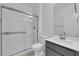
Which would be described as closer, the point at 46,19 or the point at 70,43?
the point at 70,43

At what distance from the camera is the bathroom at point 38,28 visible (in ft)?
4.41

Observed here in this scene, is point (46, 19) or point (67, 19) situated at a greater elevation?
point (46, 19)

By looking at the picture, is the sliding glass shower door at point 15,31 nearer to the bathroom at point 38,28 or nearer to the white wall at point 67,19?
the bathroom at point 38,28

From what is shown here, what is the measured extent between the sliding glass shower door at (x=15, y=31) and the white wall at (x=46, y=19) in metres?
0.47

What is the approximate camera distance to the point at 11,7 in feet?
5.39

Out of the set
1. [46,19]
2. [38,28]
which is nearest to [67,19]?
[46,19]

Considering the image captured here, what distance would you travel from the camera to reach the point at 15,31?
1795 mm

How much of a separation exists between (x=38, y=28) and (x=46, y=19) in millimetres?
497

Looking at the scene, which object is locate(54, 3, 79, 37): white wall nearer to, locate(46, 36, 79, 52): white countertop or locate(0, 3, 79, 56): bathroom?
locate(0, 3, 79, 56): bathroom

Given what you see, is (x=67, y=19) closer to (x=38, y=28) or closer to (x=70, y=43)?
(x=70, y=43)

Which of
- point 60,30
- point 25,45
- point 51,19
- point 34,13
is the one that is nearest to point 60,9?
point 51,19

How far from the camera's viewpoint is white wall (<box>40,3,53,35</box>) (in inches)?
79.9

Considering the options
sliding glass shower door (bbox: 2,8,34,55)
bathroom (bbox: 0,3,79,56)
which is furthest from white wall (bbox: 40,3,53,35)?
sliding glass shower door (bbox: 2,8,34,55)

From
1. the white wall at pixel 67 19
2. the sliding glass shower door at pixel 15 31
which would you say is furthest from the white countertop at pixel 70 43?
the sliding glass shower door at pixel 15 31
